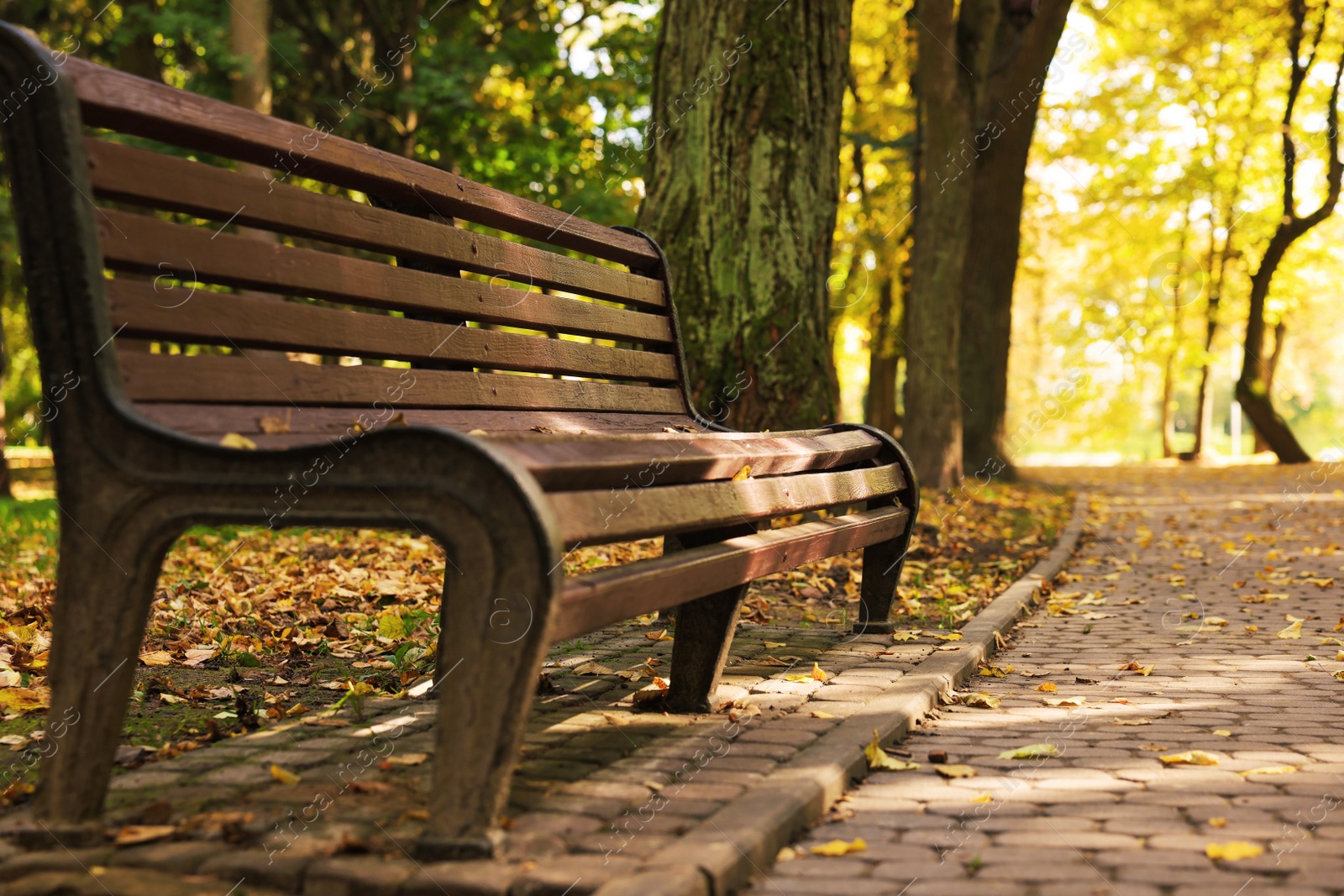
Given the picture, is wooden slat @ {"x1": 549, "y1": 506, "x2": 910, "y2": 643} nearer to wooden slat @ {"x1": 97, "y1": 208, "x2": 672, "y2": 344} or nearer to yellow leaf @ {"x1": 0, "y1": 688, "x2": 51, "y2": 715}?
wooden slat @ {"x1": 97, "y1": 208, "x2": 672, "y2": 344}

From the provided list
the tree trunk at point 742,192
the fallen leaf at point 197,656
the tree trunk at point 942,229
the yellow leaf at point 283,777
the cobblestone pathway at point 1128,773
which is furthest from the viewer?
the tree trunk at point 942,229

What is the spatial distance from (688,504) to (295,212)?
120 cm

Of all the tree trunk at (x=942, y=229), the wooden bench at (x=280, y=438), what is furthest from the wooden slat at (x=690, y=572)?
the tree trunk at (x=942, y=229)

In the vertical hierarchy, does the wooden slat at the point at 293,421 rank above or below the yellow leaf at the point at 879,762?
above

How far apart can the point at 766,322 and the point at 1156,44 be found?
67.4 ft

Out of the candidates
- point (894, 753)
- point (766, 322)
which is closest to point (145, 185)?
point (894, 753)

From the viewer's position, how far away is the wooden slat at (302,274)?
2740 mm

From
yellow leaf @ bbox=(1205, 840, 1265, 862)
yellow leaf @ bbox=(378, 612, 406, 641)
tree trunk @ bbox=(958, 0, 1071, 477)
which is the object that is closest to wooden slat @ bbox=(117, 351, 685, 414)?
yellow leaf @ bbox=(378, 612, 406, 641)

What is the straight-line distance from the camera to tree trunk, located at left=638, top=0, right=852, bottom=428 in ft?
22.1

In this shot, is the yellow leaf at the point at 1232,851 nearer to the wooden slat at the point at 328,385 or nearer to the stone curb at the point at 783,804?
the stone curb at the point at 783,804

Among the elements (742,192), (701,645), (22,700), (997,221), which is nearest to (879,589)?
(701,645)

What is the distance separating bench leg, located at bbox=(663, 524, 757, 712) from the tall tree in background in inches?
843

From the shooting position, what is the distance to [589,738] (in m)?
3.47

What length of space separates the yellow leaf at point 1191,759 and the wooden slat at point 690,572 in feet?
3.92
